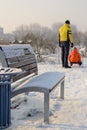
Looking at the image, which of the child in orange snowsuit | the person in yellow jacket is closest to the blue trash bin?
the person in yellow jacket

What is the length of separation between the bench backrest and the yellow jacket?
586 centimetres

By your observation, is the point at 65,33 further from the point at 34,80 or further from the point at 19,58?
the point at 34,80

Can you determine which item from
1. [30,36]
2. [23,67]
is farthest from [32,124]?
[30,36]

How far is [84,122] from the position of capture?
223 inches

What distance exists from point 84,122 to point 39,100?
1752 mm

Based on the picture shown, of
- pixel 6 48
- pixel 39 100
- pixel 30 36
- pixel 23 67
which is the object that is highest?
pixel 6 48

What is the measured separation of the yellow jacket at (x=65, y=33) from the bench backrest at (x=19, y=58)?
5865 millimetres

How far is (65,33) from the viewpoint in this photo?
14.2 meters

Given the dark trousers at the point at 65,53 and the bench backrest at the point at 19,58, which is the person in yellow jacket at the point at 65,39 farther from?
the bench backrest at the point at 19,58

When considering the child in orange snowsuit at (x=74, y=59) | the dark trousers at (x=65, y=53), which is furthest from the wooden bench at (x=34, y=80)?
the child in orange snowsuit at (x=74, y=59)

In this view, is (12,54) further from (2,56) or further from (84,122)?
(84,122)

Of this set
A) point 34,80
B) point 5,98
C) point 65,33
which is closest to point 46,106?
point 5,98

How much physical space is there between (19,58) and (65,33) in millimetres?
6931

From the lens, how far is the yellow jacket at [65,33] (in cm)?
1416
